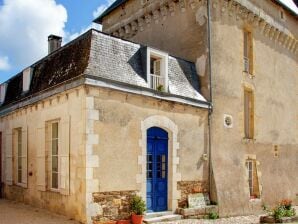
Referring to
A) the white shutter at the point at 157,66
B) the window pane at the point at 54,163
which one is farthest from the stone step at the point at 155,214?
the white shutter at the point at 157,66

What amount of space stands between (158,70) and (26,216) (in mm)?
5128

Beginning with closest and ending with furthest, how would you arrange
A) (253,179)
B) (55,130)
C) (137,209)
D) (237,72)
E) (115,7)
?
(137,209), (55,130), (237,72), (253,179), (115,7)

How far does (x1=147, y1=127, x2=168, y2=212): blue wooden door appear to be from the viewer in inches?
370

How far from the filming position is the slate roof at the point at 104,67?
8500 mm

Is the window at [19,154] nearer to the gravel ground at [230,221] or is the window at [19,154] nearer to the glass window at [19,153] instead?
the glass window at [19,153]

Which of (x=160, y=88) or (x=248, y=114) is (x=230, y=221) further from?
(x=248, y=114)

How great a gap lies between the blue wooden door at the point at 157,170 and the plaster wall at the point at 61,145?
2.05 metres

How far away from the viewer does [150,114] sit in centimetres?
927

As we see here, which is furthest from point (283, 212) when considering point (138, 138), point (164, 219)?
point (138, 138)

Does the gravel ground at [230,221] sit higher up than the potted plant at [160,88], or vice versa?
the potted plant at [160,88]

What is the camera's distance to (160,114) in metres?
9.53

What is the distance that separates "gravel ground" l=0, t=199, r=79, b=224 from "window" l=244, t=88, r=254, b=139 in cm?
746

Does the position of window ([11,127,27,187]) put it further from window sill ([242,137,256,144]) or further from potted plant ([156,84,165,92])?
window sill ([242,137,256,144])

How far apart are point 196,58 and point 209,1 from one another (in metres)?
1.86
